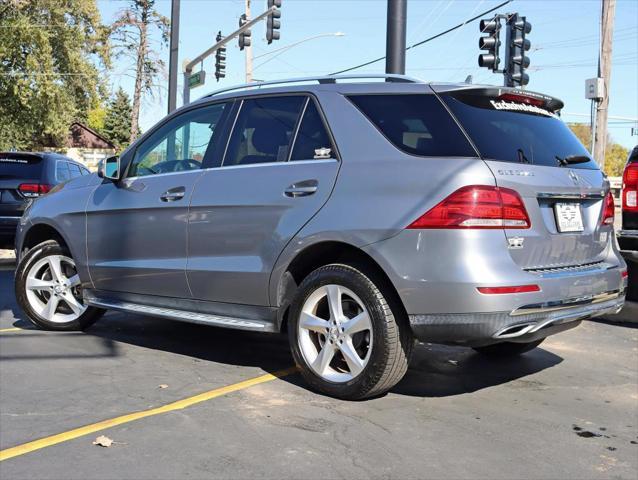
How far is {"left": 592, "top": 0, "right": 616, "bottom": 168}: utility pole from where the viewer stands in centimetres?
1380

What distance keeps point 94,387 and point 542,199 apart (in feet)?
9.63

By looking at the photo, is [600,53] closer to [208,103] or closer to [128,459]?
[208,103]

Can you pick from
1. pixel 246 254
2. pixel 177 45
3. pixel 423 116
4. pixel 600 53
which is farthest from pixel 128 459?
pixel 177 45

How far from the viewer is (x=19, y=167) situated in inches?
395

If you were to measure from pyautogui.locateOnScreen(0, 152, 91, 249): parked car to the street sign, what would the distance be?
10231 mm

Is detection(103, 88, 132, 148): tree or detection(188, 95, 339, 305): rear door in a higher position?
detection(103, 88, 132, 148): tree

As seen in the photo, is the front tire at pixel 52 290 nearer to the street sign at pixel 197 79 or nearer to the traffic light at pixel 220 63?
the street sign at pixel 197 79

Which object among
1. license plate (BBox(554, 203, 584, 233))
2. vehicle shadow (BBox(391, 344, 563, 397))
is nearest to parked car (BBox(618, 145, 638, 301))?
vehicle shadow (BBox(391, 344, 563, 397))

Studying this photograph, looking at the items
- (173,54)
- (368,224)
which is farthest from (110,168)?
(173,54)

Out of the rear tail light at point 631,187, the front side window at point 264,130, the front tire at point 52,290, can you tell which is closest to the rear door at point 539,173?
the front side window at point 264,130

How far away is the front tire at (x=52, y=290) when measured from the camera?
5969 millimetres

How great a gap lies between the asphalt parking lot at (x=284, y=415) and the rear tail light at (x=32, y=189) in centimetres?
469

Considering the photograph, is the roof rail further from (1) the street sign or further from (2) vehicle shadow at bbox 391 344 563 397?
(1) the street sign

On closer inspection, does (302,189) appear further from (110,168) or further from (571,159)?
(110,168)
